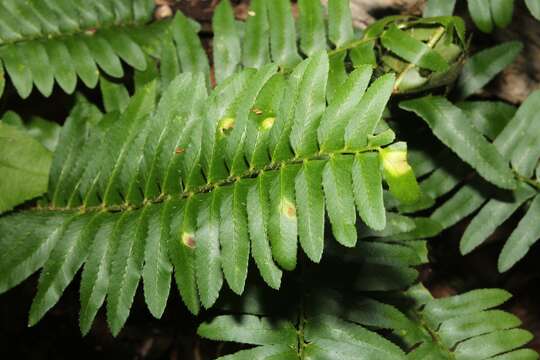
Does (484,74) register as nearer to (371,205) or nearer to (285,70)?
(285,70)

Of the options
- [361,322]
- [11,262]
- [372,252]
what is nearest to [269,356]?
[361,322]

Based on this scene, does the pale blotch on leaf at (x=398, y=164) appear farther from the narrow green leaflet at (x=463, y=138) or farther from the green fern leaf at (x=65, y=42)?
the green fern leaf at (x=65, y=42)

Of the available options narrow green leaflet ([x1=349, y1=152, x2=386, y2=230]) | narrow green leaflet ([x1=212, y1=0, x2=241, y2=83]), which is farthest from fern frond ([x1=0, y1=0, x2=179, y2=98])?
narrow green leaflet ([x1=349, y1=152, x2=386, y2=230])

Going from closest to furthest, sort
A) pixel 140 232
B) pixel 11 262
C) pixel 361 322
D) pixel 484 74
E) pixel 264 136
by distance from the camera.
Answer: pixel 264 136
pixel 140 232
pixel 11 262
pixel 361 322
pixel 484 74

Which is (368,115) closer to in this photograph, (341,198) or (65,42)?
(341,198)

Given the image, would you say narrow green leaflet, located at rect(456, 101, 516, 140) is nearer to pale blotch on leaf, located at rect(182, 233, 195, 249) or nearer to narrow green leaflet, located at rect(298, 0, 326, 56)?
narrow green leaflet, located at rect(298, 0, 326, 56)

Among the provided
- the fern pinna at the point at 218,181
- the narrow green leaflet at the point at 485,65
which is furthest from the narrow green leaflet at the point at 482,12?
the fern pinna at the point at 218,181
